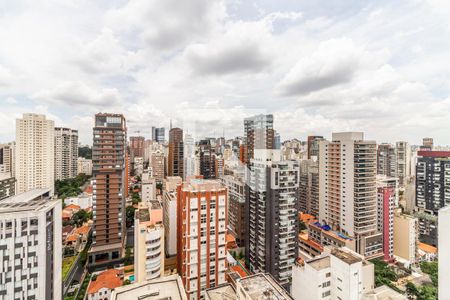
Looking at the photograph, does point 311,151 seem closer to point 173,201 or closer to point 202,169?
point 202,169

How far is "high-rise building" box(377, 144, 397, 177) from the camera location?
18.0 metres

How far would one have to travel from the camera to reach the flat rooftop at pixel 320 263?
17.1 ft

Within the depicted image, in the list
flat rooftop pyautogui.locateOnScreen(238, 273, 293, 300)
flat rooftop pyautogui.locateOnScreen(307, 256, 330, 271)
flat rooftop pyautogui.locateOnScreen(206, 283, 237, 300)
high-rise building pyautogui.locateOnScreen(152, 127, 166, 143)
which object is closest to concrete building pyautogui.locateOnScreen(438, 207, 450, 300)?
flat rooftop pyautogui.locateOnScreen(238, 273, 293, 300)

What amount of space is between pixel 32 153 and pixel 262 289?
56.9 feet

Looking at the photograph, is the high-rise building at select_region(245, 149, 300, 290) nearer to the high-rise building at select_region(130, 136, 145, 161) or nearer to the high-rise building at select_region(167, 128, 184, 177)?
the high-rise building at select_region(167, 128, 184, 177)

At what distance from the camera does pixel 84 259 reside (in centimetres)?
916

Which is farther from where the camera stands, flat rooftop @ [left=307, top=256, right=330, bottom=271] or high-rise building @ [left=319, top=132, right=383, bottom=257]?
high-rise building @ [left=319, top=132, right=383, bottom=257]

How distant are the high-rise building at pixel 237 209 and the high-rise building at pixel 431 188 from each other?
9729 mm

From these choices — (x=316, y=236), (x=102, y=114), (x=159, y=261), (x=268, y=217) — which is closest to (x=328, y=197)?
(x=316, y=236)

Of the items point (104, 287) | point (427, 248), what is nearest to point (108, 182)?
point (104, 287)

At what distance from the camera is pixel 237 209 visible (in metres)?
10.5

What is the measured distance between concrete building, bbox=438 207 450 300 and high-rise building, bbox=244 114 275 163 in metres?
6.07

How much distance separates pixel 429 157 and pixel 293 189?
34.9 feet

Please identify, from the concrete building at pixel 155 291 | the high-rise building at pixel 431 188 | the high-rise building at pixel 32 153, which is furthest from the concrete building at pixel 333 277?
the high-rise building at pixel 32 153
